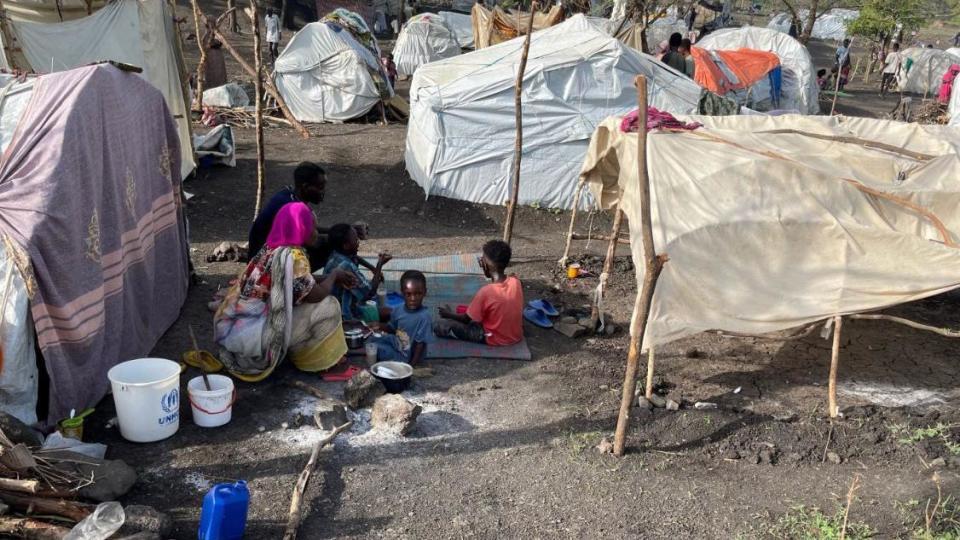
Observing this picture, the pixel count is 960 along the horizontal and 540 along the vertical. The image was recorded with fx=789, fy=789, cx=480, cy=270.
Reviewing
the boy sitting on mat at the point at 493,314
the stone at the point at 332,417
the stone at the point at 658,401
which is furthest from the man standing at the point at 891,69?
the stone at the point at 332,417

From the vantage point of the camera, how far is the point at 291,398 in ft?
16.6

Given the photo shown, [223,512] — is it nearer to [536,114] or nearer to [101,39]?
[536,114]

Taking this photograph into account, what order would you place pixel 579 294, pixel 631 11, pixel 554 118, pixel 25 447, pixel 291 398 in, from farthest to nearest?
1. pixel 631 11
2. pixel 554 118
3. pixel 579 294
4. pixel 291 398
5. pixel 25 447

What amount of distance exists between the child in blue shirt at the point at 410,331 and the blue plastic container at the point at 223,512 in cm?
214

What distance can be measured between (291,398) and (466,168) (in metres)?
5.52

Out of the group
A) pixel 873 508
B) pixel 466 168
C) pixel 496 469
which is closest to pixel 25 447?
pixel 496 469

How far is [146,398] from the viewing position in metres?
4.29

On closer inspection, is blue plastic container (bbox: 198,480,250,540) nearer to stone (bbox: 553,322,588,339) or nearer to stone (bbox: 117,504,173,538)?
stone (bbox: 117,504,173,538)

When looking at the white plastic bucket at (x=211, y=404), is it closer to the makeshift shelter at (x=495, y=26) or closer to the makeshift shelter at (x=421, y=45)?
the makeshift shelter at (x=495, y=26)

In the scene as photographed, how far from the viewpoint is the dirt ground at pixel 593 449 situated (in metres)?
4.01

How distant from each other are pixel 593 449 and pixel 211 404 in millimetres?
2229

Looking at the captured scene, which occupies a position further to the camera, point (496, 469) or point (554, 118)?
point (554, 118)

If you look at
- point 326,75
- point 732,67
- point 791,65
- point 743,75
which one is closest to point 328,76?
point 326,75

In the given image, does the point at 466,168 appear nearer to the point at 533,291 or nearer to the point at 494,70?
the point at 494,70
